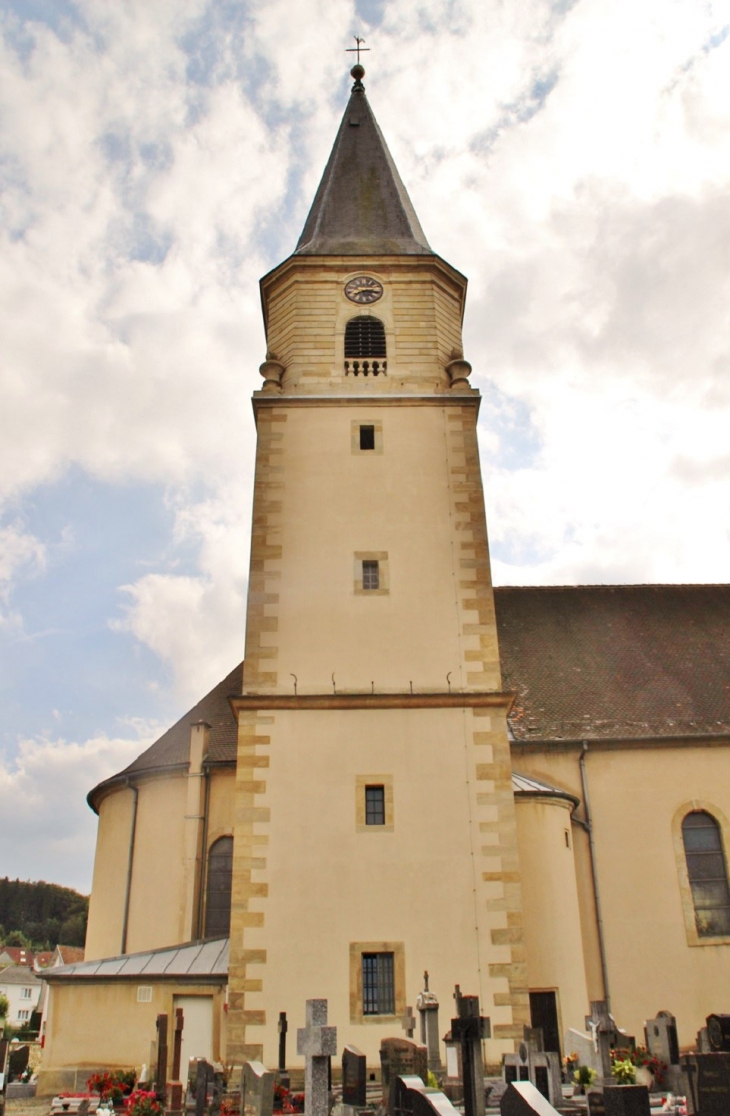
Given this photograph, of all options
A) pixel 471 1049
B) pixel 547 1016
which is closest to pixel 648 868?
pixel 547 1016

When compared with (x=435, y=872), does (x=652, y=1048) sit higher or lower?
lower

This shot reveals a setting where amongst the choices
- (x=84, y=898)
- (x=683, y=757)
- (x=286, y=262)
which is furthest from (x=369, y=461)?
(x=84, y=898)

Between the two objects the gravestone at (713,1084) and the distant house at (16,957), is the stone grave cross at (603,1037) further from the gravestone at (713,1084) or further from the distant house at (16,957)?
the distant house at (16,957)

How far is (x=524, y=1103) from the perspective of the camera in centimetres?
668

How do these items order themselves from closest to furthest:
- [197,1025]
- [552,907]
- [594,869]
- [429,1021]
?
[429,1021] < [197,1025] < [552,907] < [594,869]

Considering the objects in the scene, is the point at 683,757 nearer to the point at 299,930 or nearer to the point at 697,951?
the point at 697,951

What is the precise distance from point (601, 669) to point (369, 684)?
7953mm

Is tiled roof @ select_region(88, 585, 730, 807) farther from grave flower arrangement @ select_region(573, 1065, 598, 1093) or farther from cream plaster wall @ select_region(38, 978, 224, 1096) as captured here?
grave flower arrangement @ select_region(573, 1065, 598, 1093)

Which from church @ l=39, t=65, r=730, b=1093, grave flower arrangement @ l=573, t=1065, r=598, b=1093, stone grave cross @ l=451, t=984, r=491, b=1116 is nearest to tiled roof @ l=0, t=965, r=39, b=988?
church @ l=39, t=65, r=730, b=1093

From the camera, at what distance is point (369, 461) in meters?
18.3

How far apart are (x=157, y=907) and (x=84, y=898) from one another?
102943mm

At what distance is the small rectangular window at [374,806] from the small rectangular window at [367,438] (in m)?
6.74

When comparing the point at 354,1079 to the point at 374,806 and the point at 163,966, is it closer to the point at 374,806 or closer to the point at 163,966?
the point at 374,806

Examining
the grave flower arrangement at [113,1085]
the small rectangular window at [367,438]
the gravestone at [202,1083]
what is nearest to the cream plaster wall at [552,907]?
the gravestone at [202,1083]
